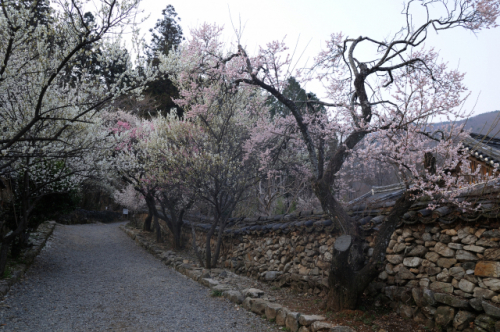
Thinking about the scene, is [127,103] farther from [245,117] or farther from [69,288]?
[69,288]

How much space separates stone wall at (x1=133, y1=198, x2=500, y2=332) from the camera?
134 inches

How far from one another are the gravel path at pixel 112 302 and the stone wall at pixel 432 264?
66.8 inches

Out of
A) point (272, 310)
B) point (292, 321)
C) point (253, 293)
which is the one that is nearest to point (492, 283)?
point (292, 321)

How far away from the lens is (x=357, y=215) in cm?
540

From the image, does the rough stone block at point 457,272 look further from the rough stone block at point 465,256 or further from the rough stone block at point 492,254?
the rough stone block at point 492,254

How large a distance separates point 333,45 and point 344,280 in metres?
4.25

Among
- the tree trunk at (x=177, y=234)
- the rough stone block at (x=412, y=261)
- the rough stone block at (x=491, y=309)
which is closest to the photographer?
the rough stone block at (x=491, y=309)

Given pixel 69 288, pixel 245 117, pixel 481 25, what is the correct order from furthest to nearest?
pixel 245 117, pixel 69 288, pixel 481 25

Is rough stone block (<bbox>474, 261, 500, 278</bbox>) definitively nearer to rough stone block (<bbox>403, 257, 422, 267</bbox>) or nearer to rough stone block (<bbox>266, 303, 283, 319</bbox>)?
rough stone block (<bbox>403, 257, 422, 267</bbox>)

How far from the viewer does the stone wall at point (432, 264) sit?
3410 millimetres

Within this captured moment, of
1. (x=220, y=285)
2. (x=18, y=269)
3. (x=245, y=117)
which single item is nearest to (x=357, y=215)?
(x=220, y=285)

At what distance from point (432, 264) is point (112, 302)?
17.2 ft

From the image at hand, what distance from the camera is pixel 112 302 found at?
227 inches

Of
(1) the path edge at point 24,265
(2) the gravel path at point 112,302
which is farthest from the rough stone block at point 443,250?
(1) the path edge at point 24,265
